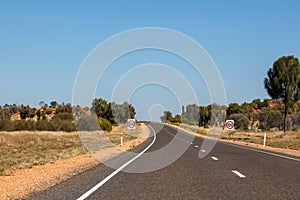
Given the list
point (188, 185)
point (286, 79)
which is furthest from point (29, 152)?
point (286, 79)

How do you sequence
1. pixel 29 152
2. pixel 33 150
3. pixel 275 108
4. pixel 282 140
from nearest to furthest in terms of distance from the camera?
pixel 29 152, pixel 33 150, pixel 282 140, pixel 275 108

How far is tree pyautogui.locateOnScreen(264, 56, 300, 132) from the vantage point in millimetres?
56688

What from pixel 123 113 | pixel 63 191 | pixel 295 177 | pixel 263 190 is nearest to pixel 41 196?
pixel 63 191

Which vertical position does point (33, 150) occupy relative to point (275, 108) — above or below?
below

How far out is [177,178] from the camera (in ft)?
42.9

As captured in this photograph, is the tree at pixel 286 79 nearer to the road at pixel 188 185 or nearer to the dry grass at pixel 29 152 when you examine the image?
the dry grass at pixel 29 152

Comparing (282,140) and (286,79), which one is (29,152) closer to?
(282,140)

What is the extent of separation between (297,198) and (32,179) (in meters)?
8.02

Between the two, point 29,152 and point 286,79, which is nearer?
point 29,152

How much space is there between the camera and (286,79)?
56.8m

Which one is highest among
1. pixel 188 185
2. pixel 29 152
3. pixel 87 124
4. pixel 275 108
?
pixel 275 108

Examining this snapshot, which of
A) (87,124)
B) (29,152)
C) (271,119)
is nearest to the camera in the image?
(29,152)

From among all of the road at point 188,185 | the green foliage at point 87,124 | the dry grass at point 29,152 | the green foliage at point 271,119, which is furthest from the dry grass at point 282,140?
the green foliage at point 271,119

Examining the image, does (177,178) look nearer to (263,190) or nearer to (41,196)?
(263,190)
